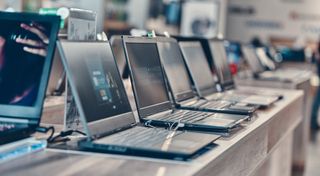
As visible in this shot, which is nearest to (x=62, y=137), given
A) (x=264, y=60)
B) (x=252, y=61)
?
(x=252, y=61)

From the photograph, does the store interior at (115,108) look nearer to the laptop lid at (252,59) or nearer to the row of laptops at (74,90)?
the row of laptops at (74,90)

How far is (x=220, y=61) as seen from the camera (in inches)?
141

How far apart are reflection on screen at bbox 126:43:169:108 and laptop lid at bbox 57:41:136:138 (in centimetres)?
17

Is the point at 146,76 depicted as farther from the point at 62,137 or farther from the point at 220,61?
the point at 220,61

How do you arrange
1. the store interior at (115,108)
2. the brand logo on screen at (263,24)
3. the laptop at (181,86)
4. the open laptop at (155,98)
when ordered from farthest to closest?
the brand logo on screen at (263,24) < the laptop at (181,86) < the open laptop at (155,98) < the store interior at (115,108)

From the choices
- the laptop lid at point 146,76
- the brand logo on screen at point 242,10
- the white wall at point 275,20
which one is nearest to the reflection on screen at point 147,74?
the laptop lid at point 146,76

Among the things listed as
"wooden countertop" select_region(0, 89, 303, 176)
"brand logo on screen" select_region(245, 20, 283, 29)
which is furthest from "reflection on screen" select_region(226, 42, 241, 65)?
"brand logo on screen" select_region(245, 20, 283, 29)

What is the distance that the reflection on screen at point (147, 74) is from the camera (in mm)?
2055

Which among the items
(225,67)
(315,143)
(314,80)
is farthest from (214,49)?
(314,80)

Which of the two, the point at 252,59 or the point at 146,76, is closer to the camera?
the point at 146,76

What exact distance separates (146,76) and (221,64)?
1.51m

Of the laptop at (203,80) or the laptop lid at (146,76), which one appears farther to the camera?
the laptop at (203,80)

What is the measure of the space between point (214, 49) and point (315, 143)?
12.8ft

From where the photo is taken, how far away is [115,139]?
1.62 meters
